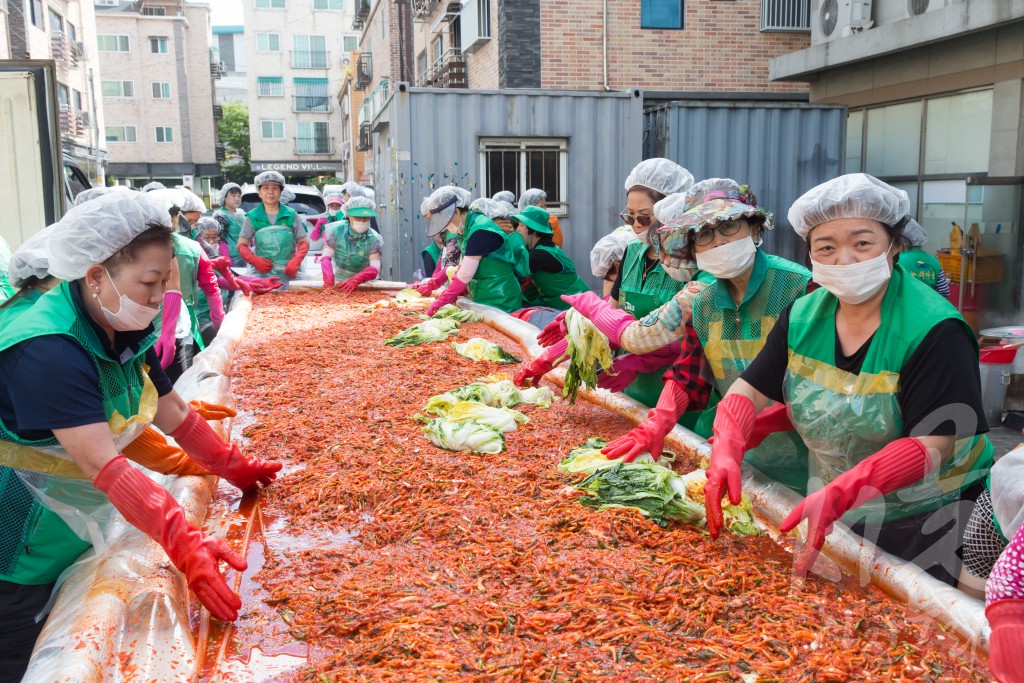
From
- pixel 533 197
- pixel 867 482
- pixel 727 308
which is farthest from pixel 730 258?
pixel 533 197

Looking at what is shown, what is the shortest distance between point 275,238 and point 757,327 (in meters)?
7.44

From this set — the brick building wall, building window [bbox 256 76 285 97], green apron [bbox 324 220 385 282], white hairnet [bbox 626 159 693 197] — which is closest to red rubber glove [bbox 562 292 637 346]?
white hairnet [bbox 626 159 693 197]

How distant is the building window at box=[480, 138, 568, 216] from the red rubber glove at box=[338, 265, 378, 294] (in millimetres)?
2516

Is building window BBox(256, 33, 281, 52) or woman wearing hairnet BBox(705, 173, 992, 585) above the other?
building window BBox(256, 33, 281, 52)

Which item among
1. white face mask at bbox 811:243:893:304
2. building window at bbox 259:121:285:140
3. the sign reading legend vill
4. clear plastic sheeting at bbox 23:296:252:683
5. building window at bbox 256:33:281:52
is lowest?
clear plastic sheeting at bbox 23:296:252:683

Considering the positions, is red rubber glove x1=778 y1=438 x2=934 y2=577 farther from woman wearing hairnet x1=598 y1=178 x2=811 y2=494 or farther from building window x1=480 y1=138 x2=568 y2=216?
building window x1=480 y1=138 x2=568 y2=216

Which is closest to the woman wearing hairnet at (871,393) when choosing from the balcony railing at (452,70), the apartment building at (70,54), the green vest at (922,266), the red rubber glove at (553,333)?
the red rubber glove at (553,333)

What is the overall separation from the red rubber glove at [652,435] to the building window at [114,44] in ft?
185

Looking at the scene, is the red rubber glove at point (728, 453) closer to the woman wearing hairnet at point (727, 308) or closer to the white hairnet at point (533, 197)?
Result: the woman wearing hairnet at point (727, 308)

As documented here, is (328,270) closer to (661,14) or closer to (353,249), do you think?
(353,249)

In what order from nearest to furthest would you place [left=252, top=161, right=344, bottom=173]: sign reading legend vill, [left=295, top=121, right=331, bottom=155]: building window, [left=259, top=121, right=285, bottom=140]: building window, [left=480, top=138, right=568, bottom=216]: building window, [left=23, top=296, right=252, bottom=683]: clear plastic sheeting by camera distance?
[left=23, top=296, right=252, bottom=683]: clear plastic sheeting → [left=480, top=138, right=568, bottom=216]: building window → [left=259, top=121, right=285, bottom=140]: building window → [left=252, top=161, right=344, bottom=173]: sign reading legend vill → [left=295, top=121, right=331, bottom=155]: building window

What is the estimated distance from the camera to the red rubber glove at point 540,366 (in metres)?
4.50

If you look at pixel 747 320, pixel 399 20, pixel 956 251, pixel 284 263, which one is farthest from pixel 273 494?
pixel 399 20

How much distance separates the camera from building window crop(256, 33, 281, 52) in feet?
191
